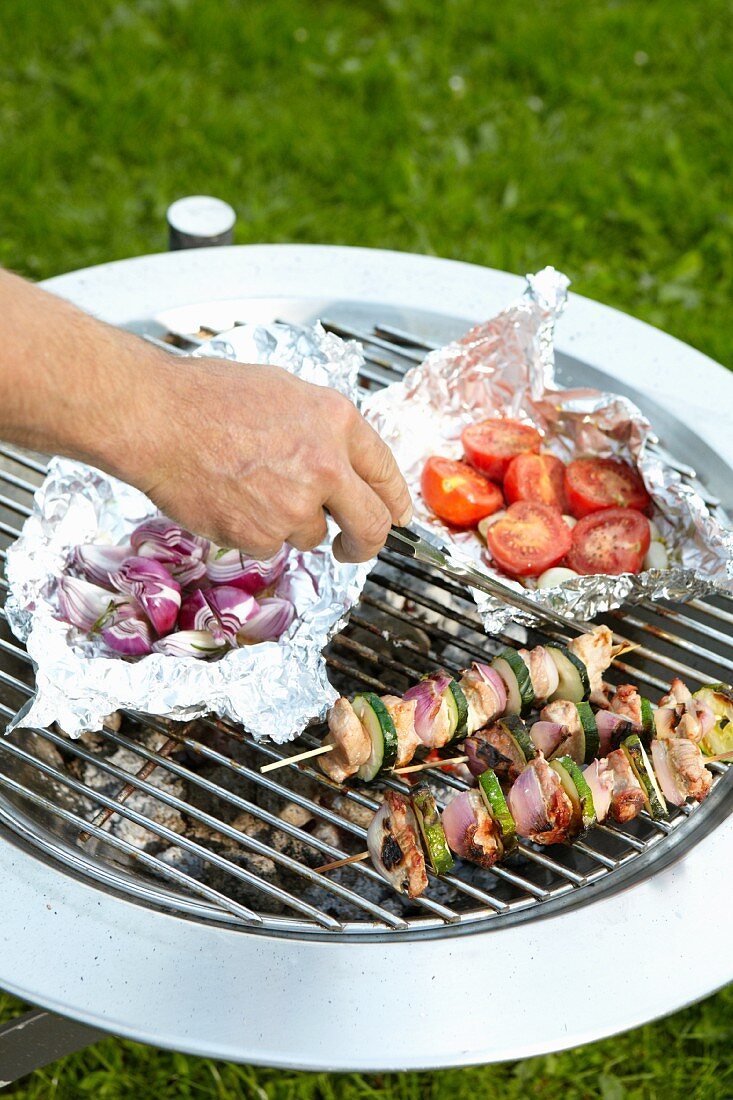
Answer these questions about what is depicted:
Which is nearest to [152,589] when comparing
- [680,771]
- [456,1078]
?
[680,771]

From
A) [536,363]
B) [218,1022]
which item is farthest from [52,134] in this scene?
[218,1022]

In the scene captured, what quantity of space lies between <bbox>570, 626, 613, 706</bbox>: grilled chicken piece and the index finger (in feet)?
1.44

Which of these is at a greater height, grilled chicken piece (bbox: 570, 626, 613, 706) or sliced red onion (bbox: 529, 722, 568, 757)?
grilled chicken piece (bbox: 570, 626, 613, 706)

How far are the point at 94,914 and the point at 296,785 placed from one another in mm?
569

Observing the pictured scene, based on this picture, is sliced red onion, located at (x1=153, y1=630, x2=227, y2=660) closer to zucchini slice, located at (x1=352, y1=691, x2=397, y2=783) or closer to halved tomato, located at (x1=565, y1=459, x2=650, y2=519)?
zucchini slice, located at (x1=352, y1=691, x2=397, y2=783)

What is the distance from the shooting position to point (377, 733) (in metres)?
1.99

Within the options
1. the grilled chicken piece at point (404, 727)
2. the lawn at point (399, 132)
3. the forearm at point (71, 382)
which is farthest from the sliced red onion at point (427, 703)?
the lawn at point (399, 132)

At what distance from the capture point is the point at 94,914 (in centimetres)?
183

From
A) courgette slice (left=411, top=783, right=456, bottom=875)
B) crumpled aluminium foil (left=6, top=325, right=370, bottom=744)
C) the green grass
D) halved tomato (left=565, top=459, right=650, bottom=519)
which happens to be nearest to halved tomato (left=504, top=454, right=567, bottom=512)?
halved tomato (left=565, top=459, right=650, bottom=519)

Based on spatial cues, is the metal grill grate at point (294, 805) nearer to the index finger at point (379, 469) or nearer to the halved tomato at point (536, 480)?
the halved tomato at point (536, 480)

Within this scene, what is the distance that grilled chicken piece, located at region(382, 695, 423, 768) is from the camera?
79.8 inches

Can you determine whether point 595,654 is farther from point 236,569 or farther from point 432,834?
point 236,569

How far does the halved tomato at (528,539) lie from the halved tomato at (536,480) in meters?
0.04

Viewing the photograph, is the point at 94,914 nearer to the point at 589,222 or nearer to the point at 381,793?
the point at 381,793
